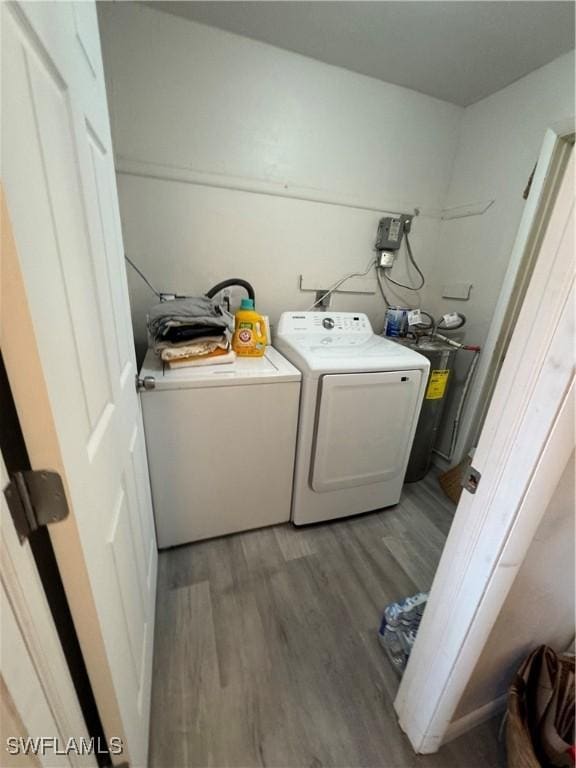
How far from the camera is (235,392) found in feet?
4.49

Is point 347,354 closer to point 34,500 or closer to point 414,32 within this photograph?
point 34,500

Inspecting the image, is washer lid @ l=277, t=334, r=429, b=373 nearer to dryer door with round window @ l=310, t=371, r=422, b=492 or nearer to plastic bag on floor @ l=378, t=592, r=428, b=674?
dryer door with round window @ l=310, t=371, r=422, b=492

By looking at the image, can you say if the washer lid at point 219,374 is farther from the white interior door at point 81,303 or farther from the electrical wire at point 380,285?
the electrical wire at point 380,285

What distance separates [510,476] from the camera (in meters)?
0.61

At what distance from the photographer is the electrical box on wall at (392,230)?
211cm

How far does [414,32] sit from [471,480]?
6.96 ft

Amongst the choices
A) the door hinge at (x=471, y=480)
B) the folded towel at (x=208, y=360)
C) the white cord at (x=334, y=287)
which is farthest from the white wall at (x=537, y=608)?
the white cord at (x=334, y=287)

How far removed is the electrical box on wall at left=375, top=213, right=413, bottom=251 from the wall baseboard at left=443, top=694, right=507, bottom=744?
230 centimetres

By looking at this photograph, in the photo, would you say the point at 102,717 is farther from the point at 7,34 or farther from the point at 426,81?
the point at 426,81

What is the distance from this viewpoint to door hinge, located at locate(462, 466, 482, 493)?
26.9 inches

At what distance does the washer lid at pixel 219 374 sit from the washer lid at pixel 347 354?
0.11 metres

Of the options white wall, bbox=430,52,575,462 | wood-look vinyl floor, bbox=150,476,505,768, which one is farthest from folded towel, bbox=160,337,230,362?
white wall, bbox=430,52,575,462

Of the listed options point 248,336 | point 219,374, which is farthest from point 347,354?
point 219,374

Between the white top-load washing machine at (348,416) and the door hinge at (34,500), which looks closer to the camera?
the door hinge at (34,500)
